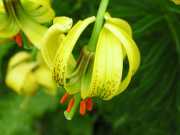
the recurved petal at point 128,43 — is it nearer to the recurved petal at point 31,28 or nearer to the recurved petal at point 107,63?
the recurved petal at point 107,63

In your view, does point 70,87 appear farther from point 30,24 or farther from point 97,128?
point 97,128

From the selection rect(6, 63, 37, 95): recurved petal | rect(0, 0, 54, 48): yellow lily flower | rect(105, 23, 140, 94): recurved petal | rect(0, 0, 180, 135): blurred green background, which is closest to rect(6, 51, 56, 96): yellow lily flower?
rect(6, 63, 37, 95): recurved petal

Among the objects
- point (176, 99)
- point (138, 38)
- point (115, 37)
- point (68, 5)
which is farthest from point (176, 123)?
point (115, 37)

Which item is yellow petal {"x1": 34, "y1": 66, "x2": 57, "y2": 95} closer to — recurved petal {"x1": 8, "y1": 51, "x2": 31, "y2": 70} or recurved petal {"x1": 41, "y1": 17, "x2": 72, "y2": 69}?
recurved petal {"x1": 8, "y1": 51, "x2": 31, "y2": 70}

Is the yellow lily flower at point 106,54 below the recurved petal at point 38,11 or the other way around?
the other way around

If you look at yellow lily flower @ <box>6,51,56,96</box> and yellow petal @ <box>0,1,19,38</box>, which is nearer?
yellow petal @ <box>0,1,19,38</box>

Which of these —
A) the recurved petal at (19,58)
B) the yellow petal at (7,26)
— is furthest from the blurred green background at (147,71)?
the yellow petal at (7,26)
